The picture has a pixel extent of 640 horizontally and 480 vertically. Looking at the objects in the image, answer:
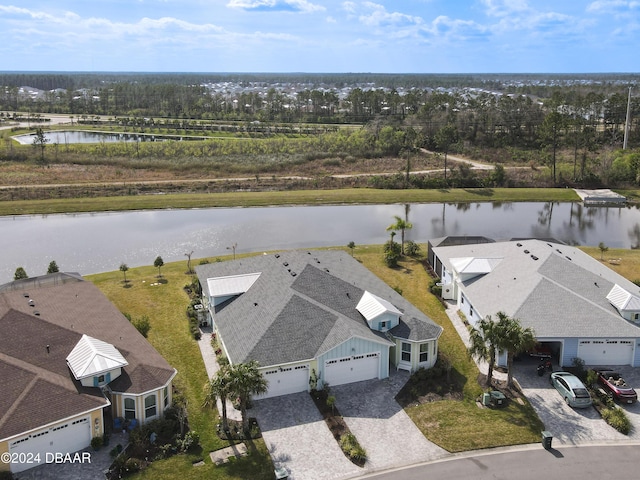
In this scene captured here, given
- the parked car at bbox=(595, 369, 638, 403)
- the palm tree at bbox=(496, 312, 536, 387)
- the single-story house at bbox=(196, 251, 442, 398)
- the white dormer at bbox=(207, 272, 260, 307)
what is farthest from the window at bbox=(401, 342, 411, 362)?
the white dormer at bbox=(207, 272, 260, 307)

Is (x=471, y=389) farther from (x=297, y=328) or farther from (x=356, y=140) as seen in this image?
(x=356, y=140)

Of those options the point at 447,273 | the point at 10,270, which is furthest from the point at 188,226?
the point at 447,273

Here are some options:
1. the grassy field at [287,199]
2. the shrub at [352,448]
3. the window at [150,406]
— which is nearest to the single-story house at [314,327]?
the window at [150,406]

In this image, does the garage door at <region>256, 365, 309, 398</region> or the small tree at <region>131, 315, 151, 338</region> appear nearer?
the garage door at <region>256, 365, 309, 398</region>

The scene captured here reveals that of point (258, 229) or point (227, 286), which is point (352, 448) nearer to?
point (227, 286)

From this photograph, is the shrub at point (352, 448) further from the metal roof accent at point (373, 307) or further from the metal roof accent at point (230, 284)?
the metal roof accent at point (230, 284)

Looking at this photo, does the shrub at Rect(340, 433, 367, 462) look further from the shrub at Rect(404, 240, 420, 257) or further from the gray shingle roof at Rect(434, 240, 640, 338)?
the shrub at Rect(404, 240, 420, 257)

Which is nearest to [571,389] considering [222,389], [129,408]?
[222,389]
